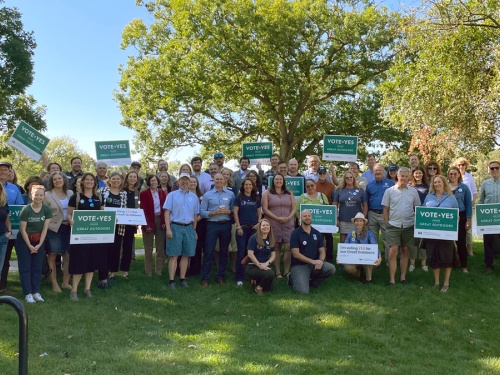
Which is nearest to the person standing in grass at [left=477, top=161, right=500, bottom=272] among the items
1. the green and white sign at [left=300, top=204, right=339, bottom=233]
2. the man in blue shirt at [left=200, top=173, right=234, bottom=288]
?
the green and white sign at [left=300, top=204, right=339, bottom=233]

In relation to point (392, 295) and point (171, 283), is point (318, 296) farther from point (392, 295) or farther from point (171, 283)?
point (171, 283)

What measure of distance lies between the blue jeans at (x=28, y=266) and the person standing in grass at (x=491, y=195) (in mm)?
8622

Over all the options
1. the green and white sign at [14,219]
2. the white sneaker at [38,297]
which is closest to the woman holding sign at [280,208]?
the white sneaker at [38,297]

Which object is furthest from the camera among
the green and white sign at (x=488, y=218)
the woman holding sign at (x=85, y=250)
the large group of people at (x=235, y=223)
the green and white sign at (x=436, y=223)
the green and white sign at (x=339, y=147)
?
the green and white sign at (x=339, y=147)

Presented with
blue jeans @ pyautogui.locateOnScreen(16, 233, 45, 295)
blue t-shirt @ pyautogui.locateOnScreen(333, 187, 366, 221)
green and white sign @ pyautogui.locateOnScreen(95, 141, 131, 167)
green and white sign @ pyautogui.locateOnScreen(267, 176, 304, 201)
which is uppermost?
green and white sign @ pyautogui.locateOnScreen(95, 141, 131, 167)

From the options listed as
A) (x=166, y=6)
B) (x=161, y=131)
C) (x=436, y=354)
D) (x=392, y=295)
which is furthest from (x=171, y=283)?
(x=166, y=6)

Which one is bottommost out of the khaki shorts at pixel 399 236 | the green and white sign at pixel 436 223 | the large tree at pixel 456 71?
the khaki shorts at pixel 399 236

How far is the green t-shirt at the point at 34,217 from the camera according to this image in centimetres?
773

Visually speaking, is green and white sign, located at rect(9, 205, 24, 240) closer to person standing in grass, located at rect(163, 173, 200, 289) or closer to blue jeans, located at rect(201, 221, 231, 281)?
person standing in grass, located at rect(163, 173, 200, 289)

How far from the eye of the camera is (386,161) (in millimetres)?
29797

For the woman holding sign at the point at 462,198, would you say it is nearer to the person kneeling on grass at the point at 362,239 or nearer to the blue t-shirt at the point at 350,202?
the blue t-shirt at the point at 350,202

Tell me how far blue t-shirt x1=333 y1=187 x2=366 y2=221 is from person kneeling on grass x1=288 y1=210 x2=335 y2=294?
100cm

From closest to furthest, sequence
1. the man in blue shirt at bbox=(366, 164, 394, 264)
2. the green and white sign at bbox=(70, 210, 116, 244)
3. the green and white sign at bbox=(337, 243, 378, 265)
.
Result: the green and white sign at bbox=(70, 210, 116, 244), the green and white sign at bbox=(337, 243, 378, 265), the man in blue shirt at bbox=(366, 164, 394, 264)

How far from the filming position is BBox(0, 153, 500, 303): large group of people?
828 cm
